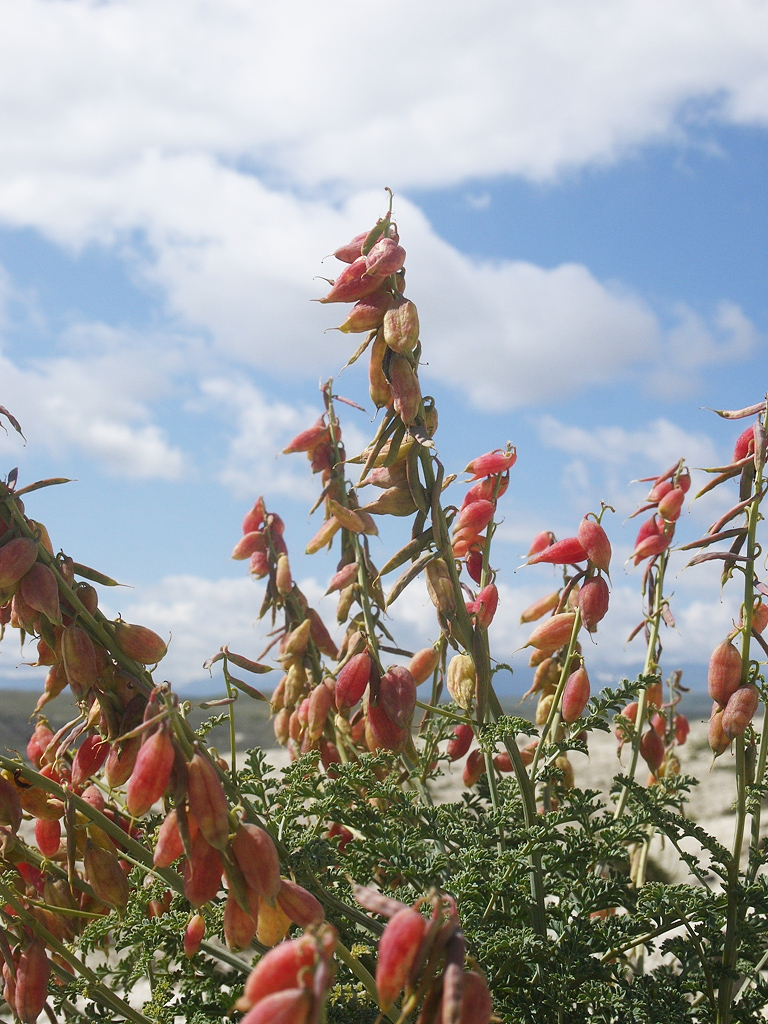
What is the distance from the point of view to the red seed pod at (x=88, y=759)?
1347 mm

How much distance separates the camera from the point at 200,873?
997 mm

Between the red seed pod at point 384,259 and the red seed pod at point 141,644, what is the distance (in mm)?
612

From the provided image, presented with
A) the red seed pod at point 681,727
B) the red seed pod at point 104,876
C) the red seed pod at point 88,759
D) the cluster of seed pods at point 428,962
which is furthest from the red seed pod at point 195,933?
the red seed pod at point 681,727

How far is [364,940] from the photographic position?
151 centimetres

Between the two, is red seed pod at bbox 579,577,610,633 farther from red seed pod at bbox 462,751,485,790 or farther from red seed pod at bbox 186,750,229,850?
red seed pod at bbox 186,750,229,850

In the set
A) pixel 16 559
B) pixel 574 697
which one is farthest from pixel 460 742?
pixel 16 559

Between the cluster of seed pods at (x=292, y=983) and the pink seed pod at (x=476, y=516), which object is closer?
the cluster of seed pods at (x=292, y=983)

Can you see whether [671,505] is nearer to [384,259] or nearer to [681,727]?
[681,727]

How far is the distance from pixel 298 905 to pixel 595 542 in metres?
0.85

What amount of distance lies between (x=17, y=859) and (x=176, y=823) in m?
0.55

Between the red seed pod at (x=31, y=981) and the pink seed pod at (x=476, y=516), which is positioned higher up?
the pink seed pod at (x=476, y=516)

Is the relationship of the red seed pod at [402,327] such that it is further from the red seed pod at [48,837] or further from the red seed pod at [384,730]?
the red seed pod at [48,837]

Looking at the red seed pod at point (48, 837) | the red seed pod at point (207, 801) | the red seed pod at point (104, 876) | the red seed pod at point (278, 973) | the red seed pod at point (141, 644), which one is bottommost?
the red seed pod at point (278, 973)

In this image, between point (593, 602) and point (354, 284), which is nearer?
point (354, 284)
